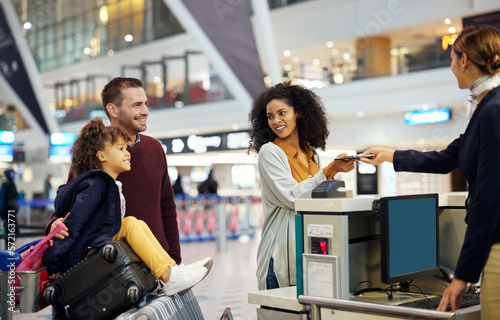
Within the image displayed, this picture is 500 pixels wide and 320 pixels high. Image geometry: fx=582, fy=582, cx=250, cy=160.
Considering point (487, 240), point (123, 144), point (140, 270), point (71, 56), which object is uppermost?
point (71, 56)

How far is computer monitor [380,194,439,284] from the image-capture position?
2.24 meters

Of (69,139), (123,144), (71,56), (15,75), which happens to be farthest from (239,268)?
(71,56)

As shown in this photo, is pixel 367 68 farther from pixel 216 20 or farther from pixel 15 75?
pixel 15 75

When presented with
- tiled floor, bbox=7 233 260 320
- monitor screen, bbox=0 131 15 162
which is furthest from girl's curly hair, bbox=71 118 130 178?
monitor screen, bbox=0 131 15 162

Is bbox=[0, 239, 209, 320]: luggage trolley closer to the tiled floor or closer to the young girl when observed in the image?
the young girl

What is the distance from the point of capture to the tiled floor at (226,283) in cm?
596

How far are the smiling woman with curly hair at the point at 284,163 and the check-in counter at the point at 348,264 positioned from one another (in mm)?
201

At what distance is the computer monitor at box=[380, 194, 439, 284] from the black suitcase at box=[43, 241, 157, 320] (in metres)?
0.99

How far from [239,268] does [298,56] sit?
14409mm

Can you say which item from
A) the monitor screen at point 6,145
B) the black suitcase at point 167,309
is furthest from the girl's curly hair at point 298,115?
the monitor screen at point 6,145

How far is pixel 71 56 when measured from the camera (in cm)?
3206

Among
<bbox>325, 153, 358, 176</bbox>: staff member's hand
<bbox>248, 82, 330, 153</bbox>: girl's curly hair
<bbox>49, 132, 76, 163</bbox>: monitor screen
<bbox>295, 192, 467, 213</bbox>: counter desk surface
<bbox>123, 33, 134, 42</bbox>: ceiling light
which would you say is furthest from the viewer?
<bbox>123, 33, 134, 42</bbox>: ceiling light

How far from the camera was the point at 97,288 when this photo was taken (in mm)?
2279

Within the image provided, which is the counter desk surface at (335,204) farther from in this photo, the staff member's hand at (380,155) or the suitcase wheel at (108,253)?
the suitcase wheel at (108,253)
